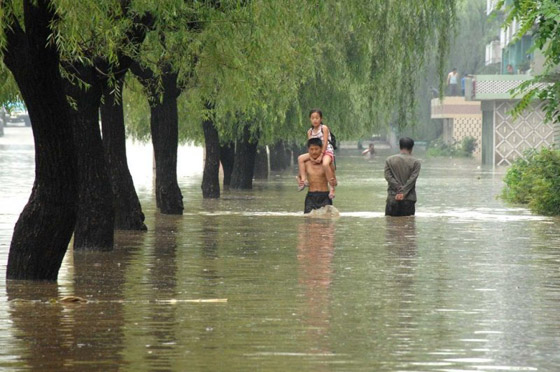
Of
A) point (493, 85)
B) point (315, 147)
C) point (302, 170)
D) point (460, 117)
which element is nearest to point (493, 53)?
point (460, 117)

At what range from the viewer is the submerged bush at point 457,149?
9162 centimetres

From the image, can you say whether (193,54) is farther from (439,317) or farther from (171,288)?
(439,317)

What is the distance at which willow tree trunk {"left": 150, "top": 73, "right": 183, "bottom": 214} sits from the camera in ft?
89.2

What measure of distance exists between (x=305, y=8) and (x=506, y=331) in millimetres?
8979

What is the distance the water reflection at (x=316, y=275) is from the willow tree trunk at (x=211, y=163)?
37.8ft

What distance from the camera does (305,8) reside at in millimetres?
19062

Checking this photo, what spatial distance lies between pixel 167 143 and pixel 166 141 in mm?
74

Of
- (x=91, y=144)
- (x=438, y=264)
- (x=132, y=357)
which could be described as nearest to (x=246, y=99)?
(x=91, y=144)

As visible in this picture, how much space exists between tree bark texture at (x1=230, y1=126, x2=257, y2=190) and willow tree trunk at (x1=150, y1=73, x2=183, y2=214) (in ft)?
43.1

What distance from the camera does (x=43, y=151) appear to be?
559 inches

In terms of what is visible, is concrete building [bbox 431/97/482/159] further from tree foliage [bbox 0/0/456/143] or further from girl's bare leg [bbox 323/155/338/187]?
girl's bare leg [bbox 323/155/338/187]

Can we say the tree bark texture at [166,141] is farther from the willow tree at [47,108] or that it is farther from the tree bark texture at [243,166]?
the tree bark texture at [243,166]

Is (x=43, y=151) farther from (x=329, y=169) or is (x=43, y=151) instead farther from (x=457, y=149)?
(x=457, y=149)

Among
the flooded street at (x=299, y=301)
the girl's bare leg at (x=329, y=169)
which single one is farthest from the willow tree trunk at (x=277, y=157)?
the flooded street at (x=299, y=301)
